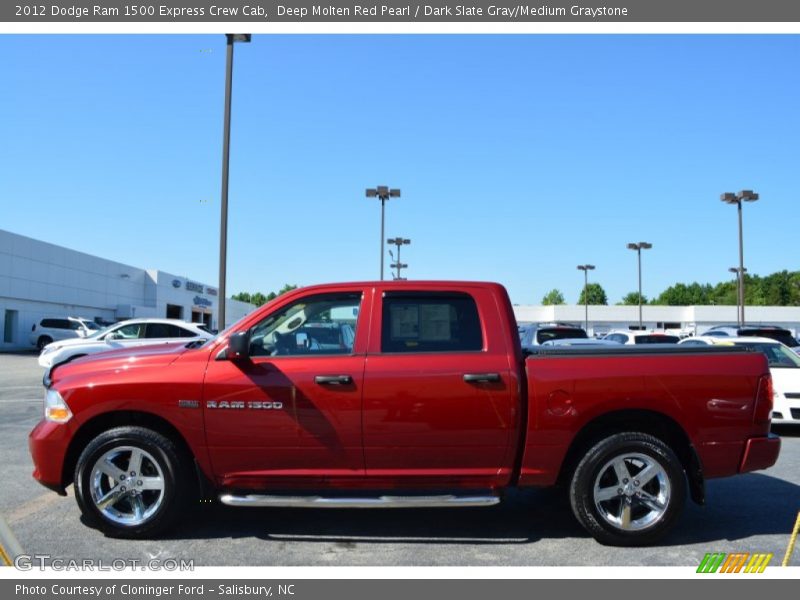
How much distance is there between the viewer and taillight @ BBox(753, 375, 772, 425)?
196 inches

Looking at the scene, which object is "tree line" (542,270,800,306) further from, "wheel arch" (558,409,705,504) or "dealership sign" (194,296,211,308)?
"wheel arch" (558,409,705,504)

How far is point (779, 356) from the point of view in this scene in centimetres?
1082

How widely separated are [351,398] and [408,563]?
1182 millimetres

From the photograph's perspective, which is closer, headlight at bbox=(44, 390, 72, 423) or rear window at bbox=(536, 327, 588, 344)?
headlight at bbox=(44, 390, 72, 423)

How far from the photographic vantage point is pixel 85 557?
4602 millimetres

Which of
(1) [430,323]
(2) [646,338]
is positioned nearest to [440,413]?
(1) [430,323]

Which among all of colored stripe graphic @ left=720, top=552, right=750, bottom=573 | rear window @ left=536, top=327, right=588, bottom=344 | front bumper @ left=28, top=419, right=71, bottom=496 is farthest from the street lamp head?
front bumper @ left=28, top=419, right=71, bottom=496

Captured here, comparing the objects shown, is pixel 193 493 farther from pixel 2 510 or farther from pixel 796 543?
pixel 796 543

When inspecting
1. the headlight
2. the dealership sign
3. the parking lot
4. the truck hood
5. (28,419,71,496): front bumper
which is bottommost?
the parking lot

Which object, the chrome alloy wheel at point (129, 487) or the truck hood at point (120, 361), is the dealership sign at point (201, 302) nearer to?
the truck hood at point (120, 361)

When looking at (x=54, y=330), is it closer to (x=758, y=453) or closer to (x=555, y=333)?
(x=555, y=333)

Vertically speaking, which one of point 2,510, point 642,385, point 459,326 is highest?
point 459,326

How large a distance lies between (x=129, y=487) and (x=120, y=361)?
939 millimetres
